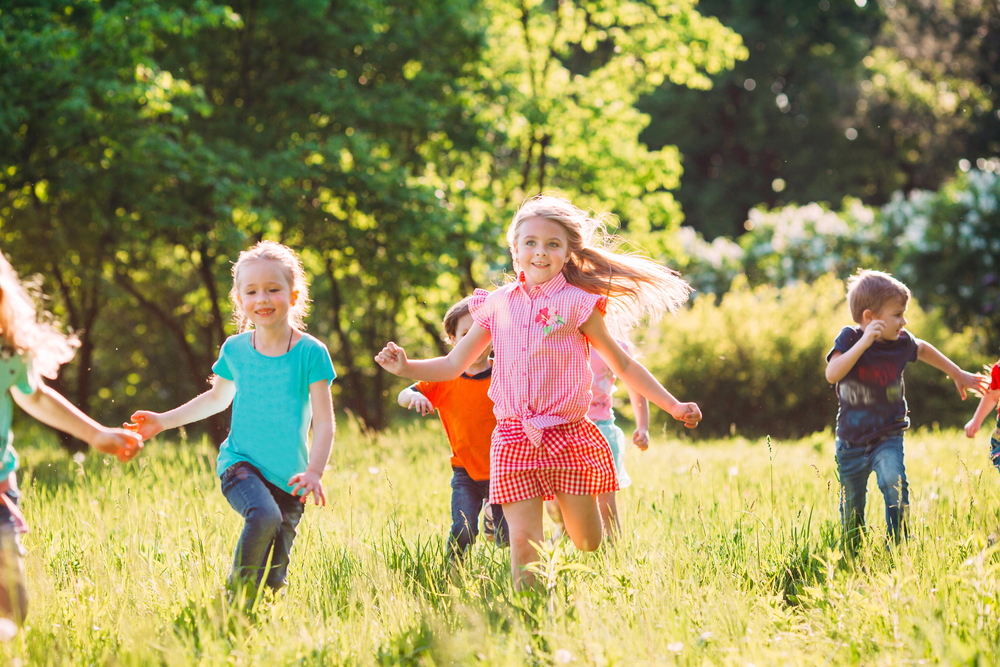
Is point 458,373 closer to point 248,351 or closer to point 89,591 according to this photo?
point 248,351

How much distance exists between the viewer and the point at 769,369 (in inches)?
454

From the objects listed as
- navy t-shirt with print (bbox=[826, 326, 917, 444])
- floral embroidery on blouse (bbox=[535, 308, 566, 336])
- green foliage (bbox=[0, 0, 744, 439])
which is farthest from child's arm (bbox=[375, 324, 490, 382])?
green foliage (bbox=[0, 0, 744, 439])

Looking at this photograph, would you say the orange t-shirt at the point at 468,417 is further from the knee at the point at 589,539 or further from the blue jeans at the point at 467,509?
the knee at the point at 589,539

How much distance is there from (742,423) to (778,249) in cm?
792

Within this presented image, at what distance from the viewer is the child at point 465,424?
13.7 ft

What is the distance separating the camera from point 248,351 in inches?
140

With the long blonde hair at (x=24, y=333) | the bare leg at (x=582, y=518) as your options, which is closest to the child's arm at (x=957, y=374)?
the bare leg at (x=582, y=518)

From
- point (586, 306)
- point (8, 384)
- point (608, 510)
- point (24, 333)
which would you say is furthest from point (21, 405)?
point (608, 510)

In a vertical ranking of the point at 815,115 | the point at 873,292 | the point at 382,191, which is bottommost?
the point at 873,292

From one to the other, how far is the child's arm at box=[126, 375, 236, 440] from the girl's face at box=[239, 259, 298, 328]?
14.0 inches

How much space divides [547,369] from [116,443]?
1635mm

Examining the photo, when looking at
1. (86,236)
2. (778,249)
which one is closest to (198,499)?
(86,236)

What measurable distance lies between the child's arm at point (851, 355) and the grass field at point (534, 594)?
1.92ft

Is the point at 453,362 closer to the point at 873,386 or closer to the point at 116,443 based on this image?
the point at 116,443
